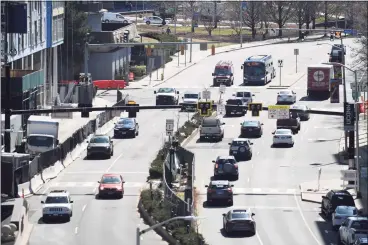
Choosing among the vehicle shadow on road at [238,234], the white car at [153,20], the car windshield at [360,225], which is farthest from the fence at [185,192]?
the white car at [153,20]

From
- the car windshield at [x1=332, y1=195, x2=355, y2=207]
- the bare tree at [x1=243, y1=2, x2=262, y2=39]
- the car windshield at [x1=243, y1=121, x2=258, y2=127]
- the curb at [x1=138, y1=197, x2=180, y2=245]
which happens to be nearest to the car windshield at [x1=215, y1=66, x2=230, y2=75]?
the car windshield at [x1=243, y1=121, x2=258, y2=127]

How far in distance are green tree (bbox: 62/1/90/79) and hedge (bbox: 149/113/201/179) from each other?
26153 millimetres

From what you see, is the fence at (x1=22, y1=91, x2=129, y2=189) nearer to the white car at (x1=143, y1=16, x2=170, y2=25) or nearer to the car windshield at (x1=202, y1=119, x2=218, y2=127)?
the car windshield at (x1=202, y1=119, x2=218, y2=127)

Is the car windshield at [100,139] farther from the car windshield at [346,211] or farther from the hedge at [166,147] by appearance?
the car windshield at [346,211]

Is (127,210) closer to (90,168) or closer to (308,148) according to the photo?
(90,168)

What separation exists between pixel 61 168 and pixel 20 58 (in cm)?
2105

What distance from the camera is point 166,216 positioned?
56250 mm

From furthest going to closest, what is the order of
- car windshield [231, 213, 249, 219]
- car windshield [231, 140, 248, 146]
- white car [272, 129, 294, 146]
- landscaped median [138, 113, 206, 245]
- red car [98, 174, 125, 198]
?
white car [272, 129, 294, 146] < car windshield [231, 140, 248, 146] < red car [98, 174, 125, 198] < car windshield [231, 213, 249, 219] < landscaped median [138, 113, 206, 245]

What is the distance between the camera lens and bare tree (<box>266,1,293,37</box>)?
157 meters

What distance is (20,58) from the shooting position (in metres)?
94.2

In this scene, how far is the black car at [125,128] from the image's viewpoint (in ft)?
293

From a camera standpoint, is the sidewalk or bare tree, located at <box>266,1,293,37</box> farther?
bare tree, located at <box>266,1,293,37</box>

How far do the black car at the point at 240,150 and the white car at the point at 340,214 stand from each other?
21.3 m

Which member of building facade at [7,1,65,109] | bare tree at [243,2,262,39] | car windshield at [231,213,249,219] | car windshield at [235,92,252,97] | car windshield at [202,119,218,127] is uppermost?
bare tree at [243,2,262,39]
